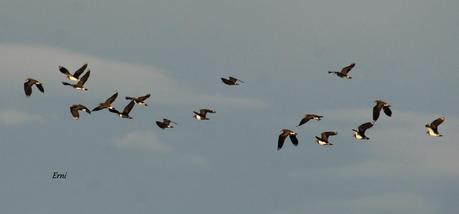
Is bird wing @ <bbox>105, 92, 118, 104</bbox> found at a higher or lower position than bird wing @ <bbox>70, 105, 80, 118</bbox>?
higher

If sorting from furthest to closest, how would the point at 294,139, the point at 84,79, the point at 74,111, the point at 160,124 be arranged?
the point at 160,124 → the point at 84,79 → the point at 74,111 → the point at 294,139

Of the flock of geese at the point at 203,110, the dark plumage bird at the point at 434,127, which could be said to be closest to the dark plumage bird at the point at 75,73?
the flock of geese at the point at 203,110

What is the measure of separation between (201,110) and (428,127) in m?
23.8

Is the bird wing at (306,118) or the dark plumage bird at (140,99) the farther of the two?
the dark plumage bird at (140,99)

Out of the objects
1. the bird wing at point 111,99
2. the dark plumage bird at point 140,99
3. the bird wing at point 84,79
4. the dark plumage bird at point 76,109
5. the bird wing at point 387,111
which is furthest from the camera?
the dark plumage bird at point 140,99

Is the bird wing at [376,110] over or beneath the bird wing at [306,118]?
beneath

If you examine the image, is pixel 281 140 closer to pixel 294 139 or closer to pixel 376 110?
pixel 294 139

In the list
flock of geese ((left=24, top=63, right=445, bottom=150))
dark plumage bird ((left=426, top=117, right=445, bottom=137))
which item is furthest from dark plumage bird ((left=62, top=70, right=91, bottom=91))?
dark plumage bird ((left=426, top=117, right=445, bottom=137))

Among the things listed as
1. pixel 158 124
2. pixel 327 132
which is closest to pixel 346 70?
pixel 327 132

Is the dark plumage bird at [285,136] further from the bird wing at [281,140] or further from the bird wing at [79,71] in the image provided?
the bird wing at [79,71]

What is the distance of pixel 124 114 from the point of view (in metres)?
148

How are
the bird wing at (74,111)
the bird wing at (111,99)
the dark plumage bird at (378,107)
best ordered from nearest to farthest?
1. the dark plumage bird at (378,107)
2. the bird wing at (74,111)
3. the bird wing at (111,99)

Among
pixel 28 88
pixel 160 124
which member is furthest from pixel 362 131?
pixel 28 88

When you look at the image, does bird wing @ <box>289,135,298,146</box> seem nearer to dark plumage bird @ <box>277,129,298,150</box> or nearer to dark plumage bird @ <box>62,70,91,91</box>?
dark plumage bird @ <box>277,129,298,150</box>
